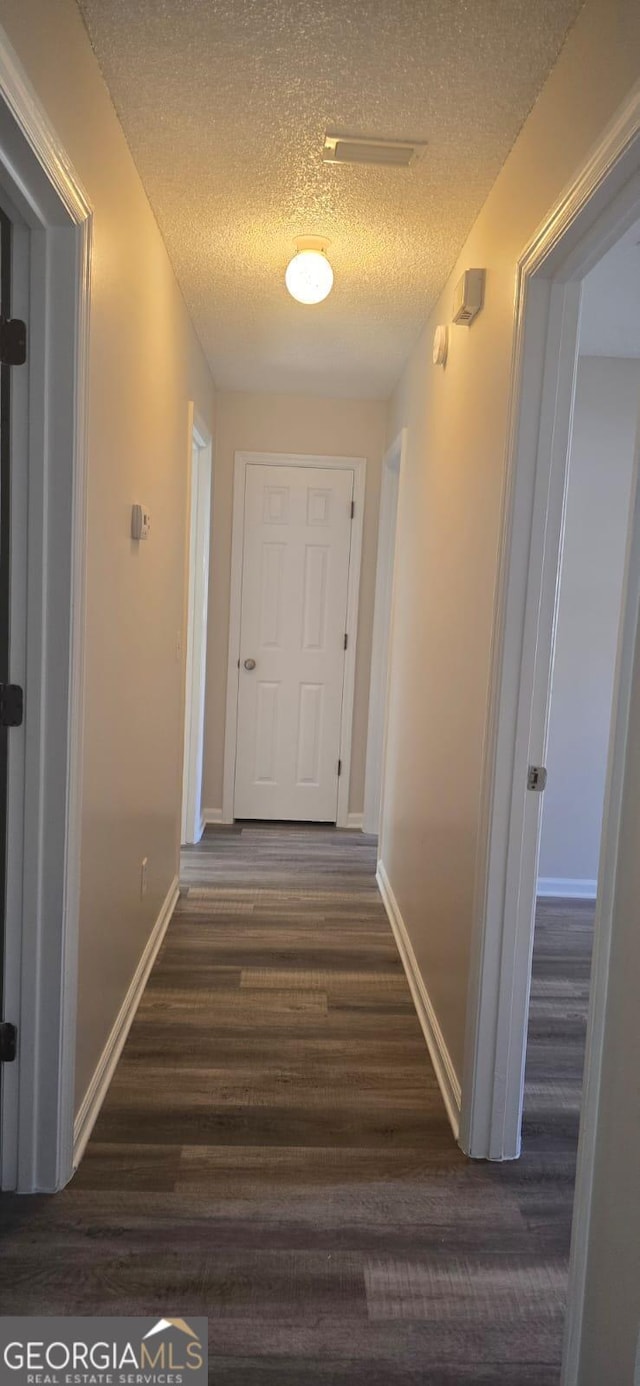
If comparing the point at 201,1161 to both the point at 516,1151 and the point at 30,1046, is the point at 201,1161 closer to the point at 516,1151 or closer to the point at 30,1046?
the point at 30,1046

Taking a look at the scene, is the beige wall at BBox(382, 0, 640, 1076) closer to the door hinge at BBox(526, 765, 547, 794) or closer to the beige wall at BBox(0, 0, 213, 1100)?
the door hinge at BBox(526, 765, 547, 794)

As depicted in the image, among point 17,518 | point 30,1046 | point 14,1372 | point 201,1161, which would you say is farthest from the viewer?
point 201,1161

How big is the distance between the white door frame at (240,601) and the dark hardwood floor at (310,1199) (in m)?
1.99

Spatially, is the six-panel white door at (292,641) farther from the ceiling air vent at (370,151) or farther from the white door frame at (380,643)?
the ceiling air vent at (370,151)

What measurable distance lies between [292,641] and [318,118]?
3235 mm

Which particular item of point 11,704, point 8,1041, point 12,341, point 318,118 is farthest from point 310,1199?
point 318,118

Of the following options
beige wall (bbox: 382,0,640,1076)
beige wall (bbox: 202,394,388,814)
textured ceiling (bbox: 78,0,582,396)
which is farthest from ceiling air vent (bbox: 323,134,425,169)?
beige wall (bbox: 202,394,388,814)

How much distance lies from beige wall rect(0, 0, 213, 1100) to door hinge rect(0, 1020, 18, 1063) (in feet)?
0.68

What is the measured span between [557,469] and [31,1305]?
193 centimetres

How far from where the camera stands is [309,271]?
2701 millimetres

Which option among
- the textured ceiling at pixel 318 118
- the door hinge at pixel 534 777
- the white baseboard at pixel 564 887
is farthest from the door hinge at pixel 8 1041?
the white baseboard at pixel 564 887

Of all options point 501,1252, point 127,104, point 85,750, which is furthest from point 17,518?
point 501,1252

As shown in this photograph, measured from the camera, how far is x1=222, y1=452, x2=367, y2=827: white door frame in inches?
195

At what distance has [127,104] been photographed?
201 cm
